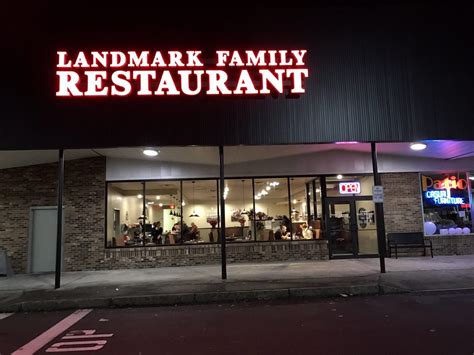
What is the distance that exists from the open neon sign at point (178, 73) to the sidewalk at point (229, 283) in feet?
18.0

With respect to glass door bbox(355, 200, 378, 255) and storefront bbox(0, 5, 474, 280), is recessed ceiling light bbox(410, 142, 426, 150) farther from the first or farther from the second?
glass door bbox(355, 200, 378, 255)

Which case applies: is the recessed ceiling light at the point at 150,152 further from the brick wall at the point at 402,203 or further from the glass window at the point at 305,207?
the brick wall at the point at 402,203

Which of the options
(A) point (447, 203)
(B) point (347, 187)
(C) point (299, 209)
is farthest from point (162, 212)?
(A) point (447, 203)

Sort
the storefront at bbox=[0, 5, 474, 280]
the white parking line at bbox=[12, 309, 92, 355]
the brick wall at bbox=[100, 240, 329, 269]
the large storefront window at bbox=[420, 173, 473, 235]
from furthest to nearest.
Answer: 1. the large storefront window at bbox=[420, 173, 473, 235]
2. the brick wall at bbox=[100, 240, 329, 269]
3. the storefront at bbox=[0, 5, 474, 280]
4. the white parking line at bbox=[12, 309, 92, 355]

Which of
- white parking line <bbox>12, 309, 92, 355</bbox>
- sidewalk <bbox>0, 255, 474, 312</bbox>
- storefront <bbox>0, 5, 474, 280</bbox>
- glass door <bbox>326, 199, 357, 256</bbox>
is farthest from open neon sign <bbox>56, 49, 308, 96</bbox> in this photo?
white parking line <bbox>12, 309, 92, 355</bbox>

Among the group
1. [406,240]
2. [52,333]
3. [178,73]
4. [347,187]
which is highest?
Answer: [178,73]

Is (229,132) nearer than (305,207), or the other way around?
(229,132)

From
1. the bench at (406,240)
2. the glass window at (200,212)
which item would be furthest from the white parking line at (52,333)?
the bench at (406,240)

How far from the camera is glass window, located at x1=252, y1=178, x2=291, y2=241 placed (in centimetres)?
1595

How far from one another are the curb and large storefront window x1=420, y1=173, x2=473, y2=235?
7492 mm

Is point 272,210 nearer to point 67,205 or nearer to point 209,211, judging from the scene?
point 209,211

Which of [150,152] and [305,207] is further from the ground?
[150,152]

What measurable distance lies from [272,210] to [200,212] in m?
2.73

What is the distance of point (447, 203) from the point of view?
16281 millimetres
